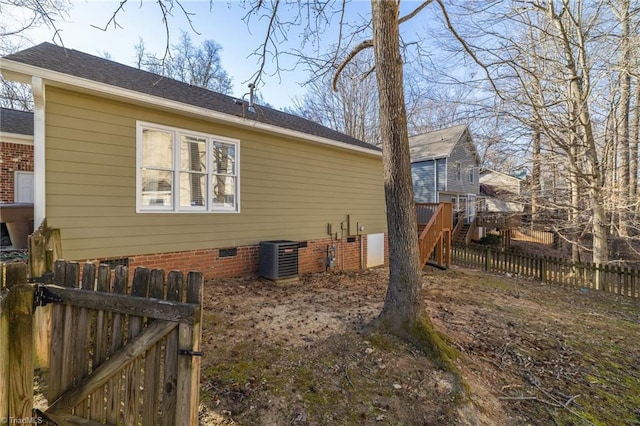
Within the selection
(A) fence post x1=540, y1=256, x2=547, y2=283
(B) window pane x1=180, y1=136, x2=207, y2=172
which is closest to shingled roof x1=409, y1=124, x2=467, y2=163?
(A) fence post x1=540, y1=256, x2=547, y2=283

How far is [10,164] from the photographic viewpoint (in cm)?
966

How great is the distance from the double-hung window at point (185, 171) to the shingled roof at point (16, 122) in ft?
24.8

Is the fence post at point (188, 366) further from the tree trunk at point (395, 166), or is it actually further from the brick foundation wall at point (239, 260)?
the brick foundation wall at point (239, 260)

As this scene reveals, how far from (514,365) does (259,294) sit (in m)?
4.13

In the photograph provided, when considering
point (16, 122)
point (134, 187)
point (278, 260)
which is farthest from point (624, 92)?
point (16, 122)

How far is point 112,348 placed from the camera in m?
1.96

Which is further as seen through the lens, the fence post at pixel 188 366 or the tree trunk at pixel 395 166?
the tree trunk at pixel 395 166

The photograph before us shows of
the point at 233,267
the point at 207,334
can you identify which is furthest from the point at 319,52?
the point at 207,334

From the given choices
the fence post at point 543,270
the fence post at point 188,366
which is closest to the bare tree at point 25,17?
the fence post at point 188,366

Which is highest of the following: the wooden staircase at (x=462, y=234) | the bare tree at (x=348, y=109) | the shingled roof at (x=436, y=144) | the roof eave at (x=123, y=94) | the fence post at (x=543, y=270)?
the bare tree at (x=348, y=109)

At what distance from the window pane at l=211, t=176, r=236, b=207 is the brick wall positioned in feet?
27.1

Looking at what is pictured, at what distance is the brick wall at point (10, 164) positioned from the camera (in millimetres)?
9508

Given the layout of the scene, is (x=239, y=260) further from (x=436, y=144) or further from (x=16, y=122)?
(x=436, y=144)

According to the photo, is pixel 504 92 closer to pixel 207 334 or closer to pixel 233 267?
pixel 233 267
